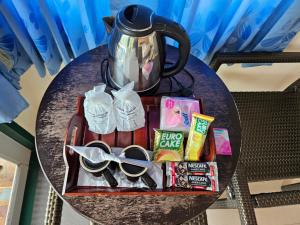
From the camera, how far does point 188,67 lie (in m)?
0.90

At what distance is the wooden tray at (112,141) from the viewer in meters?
0.62

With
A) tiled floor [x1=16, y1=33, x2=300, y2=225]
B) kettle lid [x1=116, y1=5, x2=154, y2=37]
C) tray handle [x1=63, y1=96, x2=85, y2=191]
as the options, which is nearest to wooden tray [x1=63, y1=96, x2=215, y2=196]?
tray handle [x1=63, y1=96, x2=85, y2=191]

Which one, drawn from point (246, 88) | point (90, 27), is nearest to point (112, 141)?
point (90, 27)

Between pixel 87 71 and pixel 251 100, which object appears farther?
pixel 251 100

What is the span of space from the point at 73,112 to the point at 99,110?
194mm

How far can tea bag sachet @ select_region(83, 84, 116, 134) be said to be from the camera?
1.96 feet

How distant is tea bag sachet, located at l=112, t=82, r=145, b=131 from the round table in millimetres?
173

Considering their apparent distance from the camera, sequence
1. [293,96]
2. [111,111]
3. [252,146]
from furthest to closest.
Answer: [293,96] < [252,146] < [111,111]

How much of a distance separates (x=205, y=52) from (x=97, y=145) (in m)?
0.67

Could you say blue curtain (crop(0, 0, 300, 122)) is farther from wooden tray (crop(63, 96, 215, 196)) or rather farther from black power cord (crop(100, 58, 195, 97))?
wooden tray (crop(63, 96, 215, 196))

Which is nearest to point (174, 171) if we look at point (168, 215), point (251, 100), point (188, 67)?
point (168, 215)

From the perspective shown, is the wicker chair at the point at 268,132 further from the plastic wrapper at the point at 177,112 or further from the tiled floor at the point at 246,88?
the plastic wrapper at the point at 177,112

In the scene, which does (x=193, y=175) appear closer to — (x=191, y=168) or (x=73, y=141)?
(x=191, y=168)

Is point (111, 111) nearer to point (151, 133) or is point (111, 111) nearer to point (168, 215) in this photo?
point (151, 133)
